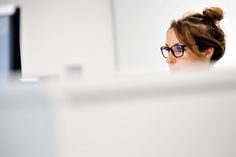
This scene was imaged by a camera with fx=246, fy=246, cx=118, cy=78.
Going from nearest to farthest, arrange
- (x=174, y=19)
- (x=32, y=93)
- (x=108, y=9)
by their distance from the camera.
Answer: (x=32, y=93), (x=174, y=19), (x=108, y=9)

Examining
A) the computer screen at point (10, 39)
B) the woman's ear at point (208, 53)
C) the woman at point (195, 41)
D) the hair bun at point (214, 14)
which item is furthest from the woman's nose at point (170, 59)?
the computer screen at point (10, 39)

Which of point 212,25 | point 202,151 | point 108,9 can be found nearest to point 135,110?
point 202,151

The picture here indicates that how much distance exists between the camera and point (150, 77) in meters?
0.46

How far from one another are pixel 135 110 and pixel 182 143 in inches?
4.3

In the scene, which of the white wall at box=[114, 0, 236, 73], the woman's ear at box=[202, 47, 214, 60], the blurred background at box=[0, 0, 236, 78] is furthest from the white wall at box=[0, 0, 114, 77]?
the woman's ear at box=[202, 47, 214, 60]

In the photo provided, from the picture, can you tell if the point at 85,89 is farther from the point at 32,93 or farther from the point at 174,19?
the point at 174,19

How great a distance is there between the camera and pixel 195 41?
3.84 ft

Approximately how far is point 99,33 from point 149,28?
354 mm

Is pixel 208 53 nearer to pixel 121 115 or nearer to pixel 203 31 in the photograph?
pixel 203 31

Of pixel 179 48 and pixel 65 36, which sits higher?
pixel 65 36

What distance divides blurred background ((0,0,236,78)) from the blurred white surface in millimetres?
861

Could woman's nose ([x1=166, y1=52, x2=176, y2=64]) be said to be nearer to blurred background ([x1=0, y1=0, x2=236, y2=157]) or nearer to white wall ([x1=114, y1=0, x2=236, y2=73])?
white wall ([x1=114, y1=0, x2=236, y2=73])

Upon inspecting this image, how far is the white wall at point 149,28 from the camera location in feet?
4.40

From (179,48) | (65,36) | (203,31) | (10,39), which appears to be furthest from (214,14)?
(10,39)
